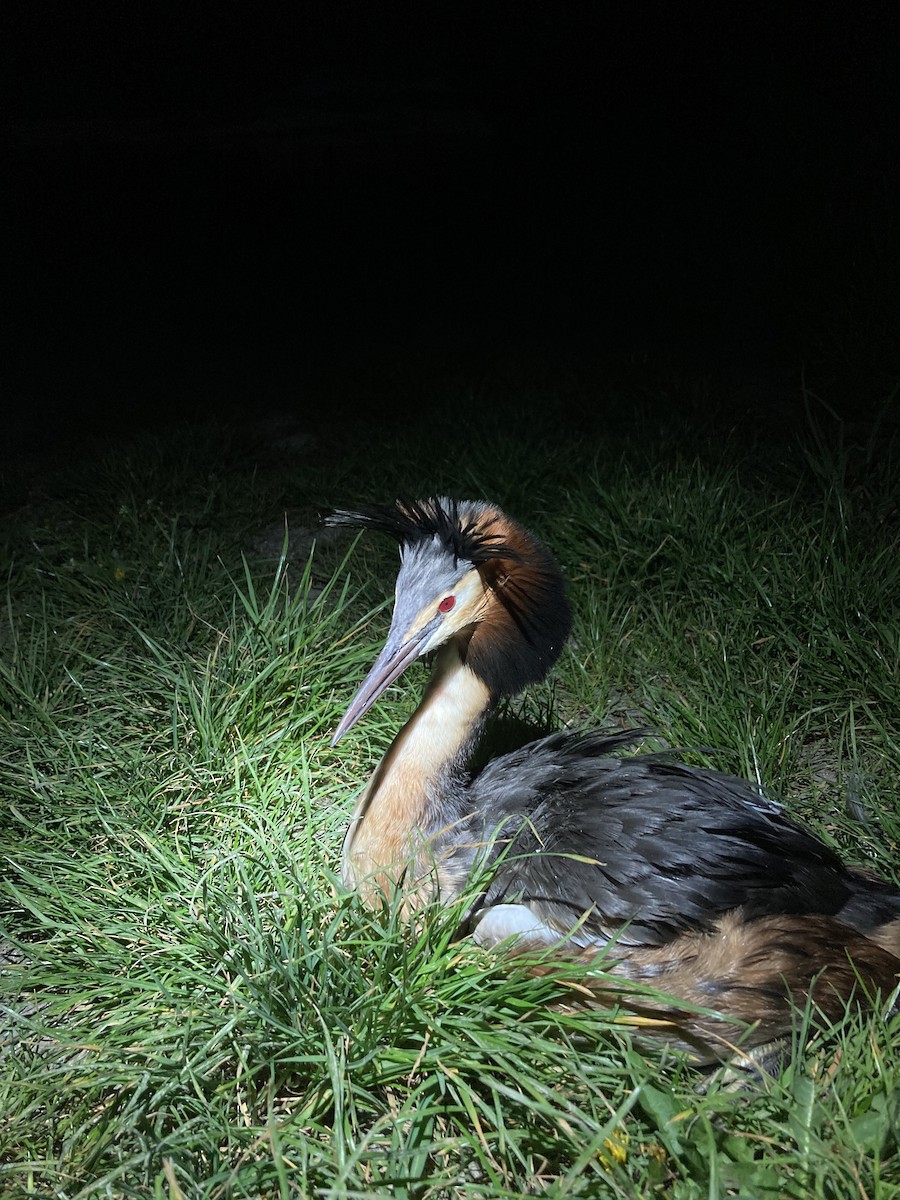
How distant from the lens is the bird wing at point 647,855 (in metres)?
2.00

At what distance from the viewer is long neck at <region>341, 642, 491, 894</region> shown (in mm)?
2182

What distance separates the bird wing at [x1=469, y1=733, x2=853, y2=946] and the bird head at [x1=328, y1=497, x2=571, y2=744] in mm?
319

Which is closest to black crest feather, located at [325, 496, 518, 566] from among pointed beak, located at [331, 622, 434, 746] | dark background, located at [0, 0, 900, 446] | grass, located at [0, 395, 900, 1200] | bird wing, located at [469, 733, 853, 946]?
pointed beak, located at [331, 622, 434, 746]

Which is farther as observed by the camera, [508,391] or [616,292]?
[616,292]

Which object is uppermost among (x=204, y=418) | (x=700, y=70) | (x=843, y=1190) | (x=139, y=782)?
(x=700, y=70)

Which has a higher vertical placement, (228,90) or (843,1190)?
(228,90)

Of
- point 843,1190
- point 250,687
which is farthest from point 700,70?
point 843,1190

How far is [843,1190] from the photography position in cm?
162

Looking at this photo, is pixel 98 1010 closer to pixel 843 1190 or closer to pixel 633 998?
pixel 633 998

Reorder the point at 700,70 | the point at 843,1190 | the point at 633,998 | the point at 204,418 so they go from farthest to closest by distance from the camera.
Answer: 1. the point at 700,70
2. the point at 204,418
3. the point at 633,998
4. the point at 843,1190

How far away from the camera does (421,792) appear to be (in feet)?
7.33

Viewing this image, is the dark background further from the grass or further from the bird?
the bird

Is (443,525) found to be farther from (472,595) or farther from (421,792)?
(421,792)

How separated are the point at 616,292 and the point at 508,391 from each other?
1.39m
